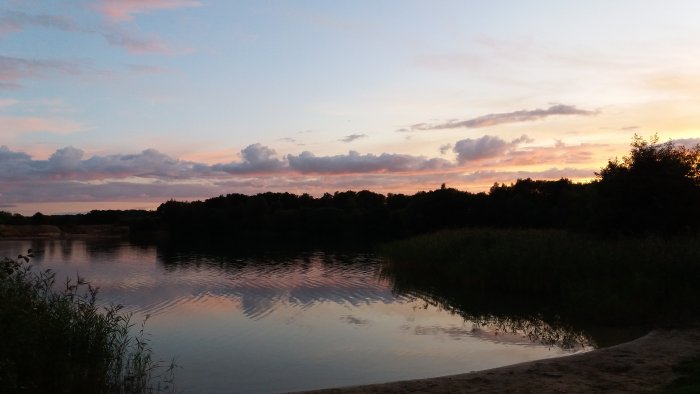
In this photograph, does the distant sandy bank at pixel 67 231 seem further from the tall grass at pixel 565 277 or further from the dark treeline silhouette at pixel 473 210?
the tall grass at pixel 565 277

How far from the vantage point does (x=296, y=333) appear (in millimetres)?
15812

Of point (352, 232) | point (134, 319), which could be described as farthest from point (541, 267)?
point (352, 232)

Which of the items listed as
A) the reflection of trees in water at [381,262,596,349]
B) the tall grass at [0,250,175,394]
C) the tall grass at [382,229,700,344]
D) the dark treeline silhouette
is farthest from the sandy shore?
the dark treeline silhouette

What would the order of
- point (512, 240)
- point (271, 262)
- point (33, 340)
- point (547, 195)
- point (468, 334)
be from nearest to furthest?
point (33, 340) < point (468, 334) < point (512, 240) < point (271, 262) < point (547, 195)

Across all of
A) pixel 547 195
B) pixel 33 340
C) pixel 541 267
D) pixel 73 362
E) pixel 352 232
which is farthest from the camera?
pixel 352 232

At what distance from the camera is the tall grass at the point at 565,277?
51.1ft

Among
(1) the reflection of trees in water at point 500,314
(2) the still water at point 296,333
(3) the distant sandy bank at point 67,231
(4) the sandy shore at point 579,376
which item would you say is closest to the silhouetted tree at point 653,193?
(1) the reflection of trees in water at point 500,314

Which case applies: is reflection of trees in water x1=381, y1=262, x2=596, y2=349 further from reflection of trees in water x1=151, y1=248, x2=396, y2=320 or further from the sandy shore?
the sandy shore

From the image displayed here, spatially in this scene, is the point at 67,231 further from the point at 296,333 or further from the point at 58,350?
the point at 58,350

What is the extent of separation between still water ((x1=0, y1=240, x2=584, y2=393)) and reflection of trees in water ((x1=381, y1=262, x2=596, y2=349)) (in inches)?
Answer: 19.8

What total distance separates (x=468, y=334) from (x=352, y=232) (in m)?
70.0

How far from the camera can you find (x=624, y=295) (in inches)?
634

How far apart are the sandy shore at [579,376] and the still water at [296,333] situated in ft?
5.70

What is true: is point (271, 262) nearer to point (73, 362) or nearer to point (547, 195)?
point (73, 362)
